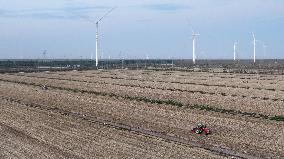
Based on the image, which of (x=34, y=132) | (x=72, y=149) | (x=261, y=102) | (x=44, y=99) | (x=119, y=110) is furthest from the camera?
(x=44, y=99)

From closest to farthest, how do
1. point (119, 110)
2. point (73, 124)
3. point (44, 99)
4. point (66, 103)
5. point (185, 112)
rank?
point (73, 124), point (185, 112), point (119, 110), point (66, 103), point (44, 99)

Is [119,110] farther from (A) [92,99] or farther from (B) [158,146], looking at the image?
(B) [158,146]

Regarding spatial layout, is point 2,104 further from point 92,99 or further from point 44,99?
point 92,99

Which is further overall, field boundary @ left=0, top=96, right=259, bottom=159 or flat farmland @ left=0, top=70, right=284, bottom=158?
flat farmland @ left=0, top=70, right=284, bottom=158

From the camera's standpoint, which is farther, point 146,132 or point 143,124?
point 143,124

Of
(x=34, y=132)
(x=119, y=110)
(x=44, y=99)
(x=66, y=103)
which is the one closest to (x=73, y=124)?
(x=34, y=132)

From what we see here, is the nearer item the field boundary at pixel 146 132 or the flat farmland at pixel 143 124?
the field boundary at pixel 146 132

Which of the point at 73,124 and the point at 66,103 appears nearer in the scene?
the point at 73,124
